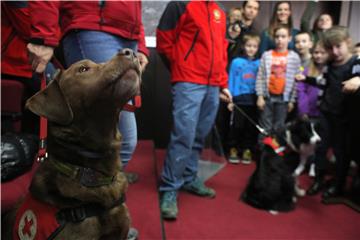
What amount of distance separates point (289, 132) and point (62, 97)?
2092 millimetres

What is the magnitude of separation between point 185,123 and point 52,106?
4.13 ft

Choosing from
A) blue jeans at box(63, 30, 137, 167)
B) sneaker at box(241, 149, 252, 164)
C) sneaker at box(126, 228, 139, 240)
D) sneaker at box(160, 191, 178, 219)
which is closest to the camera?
blue jeans at box(63, 30, 137, 167)

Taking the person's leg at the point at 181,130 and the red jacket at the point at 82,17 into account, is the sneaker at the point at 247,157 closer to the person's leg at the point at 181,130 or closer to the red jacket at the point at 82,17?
the person's leg at the point at 181,130

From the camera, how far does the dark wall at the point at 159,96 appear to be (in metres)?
1.91

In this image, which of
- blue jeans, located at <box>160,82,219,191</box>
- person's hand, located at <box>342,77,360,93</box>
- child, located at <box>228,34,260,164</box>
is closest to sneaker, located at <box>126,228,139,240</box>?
blue jeans, located at <box>160,82,219,191</box>

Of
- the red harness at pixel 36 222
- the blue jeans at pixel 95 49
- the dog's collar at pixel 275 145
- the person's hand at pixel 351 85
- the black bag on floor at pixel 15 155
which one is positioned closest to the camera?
the red harness at pixel 36 222

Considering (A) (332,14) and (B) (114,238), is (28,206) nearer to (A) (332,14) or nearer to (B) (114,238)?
(B) (114,238)

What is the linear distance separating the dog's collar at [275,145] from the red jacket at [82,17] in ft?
4.66

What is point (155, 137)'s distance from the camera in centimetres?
231

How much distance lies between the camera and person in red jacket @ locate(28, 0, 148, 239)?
4.71 ft

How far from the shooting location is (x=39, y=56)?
55.8 inches

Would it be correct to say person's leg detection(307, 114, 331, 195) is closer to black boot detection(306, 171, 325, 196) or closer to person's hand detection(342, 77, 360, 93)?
black boot detection(306, 171, 325, 196)

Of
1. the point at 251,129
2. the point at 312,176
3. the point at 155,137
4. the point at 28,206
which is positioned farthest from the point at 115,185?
the point at 251,129

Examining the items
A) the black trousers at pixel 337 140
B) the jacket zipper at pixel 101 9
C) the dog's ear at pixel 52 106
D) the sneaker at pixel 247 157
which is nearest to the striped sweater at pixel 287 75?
the sneaker at pixel 247 157
